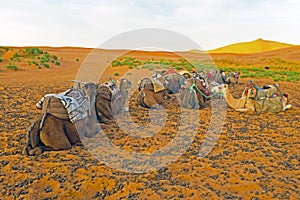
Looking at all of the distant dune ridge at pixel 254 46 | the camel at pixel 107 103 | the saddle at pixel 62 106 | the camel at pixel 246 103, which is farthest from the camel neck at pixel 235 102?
the distant dune ridge at pixel 254 46

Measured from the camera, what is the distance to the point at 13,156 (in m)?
5.14

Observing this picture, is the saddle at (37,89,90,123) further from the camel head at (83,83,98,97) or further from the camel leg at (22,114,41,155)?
the camel head at (83,83,98,97)

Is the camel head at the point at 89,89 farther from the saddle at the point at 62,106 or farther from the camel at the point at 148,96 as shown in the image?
the camel at the point at 148,96

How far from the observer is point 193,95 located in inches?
363

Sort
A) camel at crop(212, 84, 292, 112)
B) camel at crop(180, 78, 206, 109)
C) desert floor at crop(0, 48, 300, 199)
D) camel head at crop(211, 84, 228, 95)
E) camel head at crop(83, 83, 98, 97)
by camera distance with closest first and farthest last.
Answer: desert floor at crop(0, 48, 300, 199) → camel head at crop(83, 83, 98, 97) → camel at crop(212, 84, 292, 112) → camel at crop(180, 78, 206, 109) → camel head at crop(211, 84, 228, 95)

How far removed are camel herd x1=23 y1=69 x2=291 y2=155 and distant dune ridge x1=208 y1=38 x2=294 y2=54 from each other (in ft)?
321

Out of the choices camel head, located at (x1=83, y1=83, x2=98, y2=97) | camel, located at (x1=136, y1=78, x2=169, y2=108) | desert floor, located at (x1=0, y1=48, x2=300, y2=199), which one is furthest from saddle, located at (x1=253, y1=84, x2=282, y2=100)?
camel head, located at (x1=83, y1=83, x2=98, y2=97)

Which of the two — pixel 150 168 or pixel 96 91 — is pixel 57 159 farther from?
pixel 96 91

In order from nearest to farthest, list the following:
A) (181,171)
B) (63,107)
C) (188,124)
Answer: (181,171), (63,107), (188,124)

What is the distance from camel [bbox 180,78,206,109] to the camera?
9.20 meters

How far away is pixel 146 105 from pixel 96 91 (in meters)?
2.31

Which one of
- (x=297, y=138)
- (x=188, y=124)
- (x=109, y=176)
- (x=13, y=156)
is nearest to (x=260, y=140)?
(x=297, y=138)

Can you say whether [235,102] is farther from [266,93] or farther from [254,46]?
[254,46]

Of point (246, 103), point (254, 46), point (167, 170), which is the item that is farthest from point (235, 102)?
point (254, 46)
